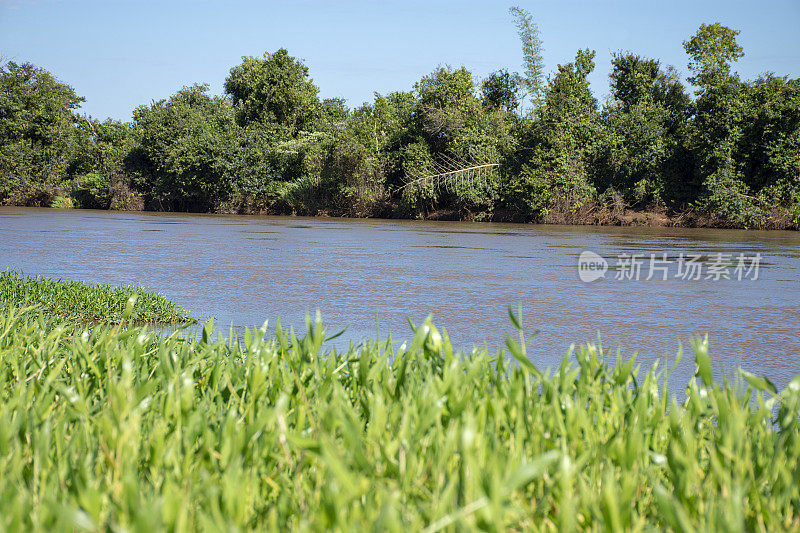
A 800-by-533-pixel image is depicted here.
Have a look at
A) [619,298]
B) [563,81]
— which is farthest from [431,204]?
[619,298]

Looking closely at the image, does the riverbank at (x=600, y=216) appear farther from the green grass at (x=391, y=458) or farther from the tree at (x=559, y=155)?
the green grass at (x=391, y=458)

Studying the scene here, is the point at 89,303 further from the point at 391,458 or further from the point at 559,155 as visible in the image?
the point at 559,155

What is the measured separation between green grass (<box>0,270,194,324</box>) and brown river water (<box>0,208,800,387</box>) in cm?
49

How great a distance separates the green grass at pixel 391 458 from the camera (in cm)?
148

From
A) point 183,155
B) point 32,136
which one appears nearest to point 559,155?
point 183,155

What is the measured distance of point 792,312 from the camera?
748 cm

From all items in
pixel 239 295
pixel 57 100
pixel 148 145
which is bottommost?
pixel 239 295

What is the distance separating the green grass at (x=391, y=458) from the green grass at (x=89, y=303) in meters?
3.53

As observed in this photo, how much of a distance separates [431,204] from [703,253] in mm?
19230

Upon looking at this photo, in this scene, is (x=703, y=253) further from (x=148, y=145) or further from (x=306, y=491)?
(x=148, y=145)

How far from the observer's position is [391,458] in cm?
189

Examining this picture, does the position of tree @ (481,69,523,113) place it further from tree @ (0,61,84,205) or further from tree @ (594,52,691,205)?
tree @ (0,61,84,205)

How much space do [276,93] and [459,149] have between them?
17.2 m

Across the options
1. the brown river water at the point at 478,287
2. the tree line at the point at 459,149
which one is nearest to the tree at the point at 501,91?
the tree line at the point at 459,149
